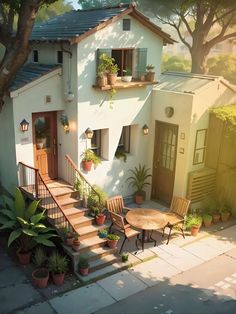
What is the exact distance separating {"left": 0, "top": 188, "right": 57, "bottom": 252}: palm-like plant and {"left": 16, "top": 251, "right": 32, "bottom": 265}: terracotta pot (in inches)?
4.7

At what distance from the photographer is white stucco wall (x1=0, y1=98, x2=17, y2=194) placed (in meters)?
11.2

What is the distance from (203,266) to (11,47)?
8317 mm

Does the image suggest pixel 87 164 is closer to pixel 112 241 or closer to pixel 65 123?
pixel 65 123

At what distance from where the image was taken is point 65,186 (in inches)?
481

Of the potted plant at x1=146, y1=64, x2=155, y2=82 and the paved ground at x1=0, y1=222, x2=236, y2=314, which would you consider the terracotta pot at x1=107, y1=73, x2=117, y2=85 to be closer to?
the potted plant at x1=146, y1=64, x2=155, y2=82

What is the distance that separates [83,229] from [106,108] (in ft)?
13.4

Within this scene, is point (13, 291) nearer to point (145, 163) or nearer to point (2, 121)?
point (2, 121)

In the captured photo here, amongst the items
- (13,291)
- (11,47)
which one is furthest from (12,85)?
(13,291)

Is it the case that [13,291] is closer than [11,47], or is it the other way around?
[13,291]

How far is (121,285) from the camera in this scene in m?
9.52

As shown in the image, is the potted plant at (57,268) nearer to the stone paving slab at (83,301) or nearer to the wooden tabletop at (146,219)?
the stone paving slab at (83,301)

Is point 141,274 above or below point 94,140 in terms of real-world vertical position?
below

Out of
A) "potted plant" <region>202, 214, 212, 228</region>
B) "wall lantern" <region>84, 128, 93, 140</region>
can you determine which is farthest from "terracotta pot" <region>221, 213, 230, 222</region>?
"wall lantern" <region>84, 128, 93, 140</region>

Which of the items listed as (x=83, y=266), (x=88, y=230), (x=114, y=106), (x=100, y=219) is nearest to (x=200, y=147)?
(x=114, y=106)
